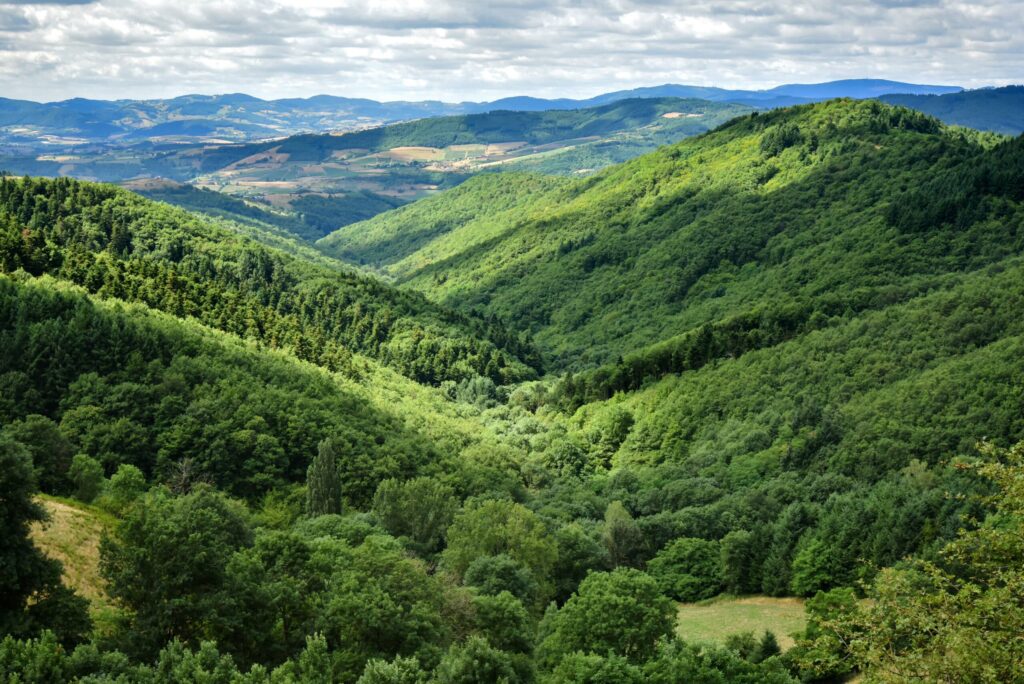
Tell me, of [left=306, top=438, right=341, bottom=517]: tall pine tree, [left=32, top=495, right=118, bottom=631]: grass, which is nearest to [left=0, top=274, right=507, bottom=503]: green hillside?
[left=306, top=438, right=341, bottom=517]: tall pine tree

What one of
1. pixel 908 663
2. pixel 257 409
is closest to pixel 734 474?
pixel 257 409

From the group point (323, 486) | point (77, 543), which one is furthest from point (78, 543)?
point (323, 486)

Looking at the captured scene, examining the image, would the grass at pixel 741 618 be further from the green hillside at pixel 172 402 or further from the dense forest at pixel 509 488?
the green hillside at pixel 172 402

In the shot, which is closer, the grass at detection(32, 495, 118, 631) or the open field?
the grass at detection(32, 495, 118, 631)

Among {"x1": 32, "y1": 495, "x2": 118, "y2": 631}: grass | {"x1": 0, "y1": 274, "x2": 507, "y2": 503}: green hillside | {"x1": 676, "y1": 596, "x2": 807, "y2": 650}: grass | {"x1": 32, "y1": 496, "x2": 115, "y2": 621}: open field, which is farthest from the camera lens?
{"x1": 0, "y1": 274, "x2": 507, "y2": 503}: green hillside

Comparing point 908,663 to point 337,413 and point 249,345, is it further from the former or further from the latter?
point 249,345

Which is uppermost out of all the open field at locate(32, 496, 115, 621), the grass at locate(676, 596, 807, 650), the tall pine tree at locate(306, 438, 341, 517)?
the open field at locate(32, 496, 115, 621)

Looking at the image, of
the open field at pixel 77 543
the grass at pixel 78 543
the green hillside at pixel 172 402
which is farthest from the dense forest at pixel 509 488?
the open field at pixel 77 543

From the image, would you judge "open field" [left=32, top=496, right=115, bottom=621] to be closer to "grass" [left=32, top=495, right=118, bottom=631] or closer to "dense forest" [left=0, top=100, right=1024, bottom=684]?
"grass" [left=32, top=495, right=118, bottom=631]
